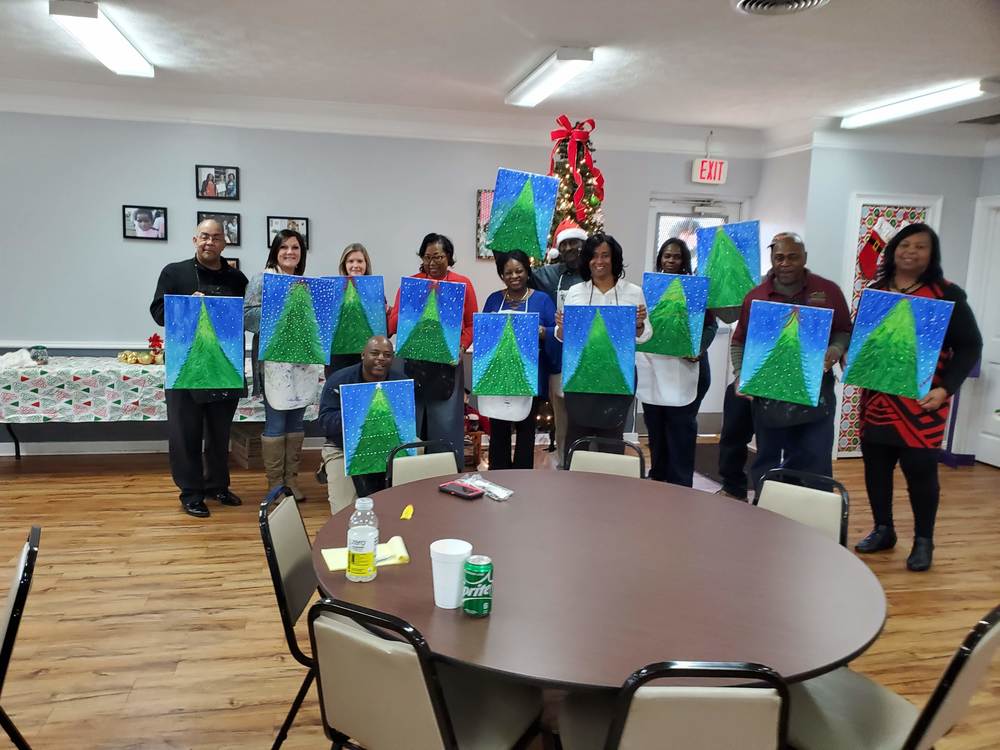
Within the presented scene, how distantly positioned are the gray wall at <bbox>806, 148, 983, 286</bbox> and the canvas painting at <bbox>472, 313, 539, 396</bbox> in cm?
342

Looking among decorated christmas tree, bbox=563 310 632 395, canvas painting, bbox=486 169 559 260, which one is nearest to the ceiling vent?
canvas painting, bbox=486 169 559 260

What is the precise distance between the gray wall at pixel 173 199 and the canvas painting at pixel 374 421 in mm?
2882

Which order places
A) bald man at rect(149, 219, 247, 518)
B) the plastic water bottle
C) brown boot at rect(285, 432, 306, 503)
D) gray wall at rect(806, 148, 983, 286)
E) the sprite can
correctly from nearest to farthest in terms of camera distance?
the sprite can < the plastic water bottle < bald man at rect(149, 219, 247, 518) < brown boot at rect(285, 432, 306, 503) < gray wall at rect(806, 148, 983, 286)

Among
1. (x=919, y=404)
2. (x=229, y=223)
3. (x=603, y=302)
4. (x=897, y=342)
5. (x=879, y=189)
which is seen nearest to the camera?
(x=897, y=342)

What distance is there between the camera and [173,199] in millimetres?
5348

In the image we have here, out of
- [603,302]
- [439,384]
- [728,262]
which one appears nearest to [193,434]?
[439,384]

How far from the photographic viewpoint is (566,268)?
4.11 m

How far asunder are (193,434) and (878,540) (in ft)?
12.7

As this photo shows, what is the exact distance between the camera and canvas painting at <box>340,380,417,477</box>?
2916 millimetres

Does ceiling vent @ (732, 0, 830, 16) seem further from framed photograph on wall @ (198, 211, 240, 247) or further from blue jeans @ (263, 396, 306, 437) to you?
framed photograph on wall @ (198, 211, 240, 247)

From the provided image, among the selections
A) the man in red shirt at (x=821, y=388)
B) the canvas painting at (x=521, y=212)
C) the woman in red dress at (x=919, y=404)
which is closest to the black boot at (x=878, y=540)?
the woman in red dress at (x=919, y=404)

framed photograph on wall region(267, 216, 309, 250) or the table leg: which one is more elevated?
framed photograph on wall region(267, 216, 309, 250)

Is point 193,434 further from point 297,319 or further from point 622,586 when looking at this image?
point 622,586

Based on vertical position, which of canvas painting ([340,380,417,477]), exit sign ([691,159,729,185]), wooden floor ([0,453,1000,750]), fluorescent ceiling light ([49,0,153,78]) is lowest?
wooden floor ([0,453,1000,750])
